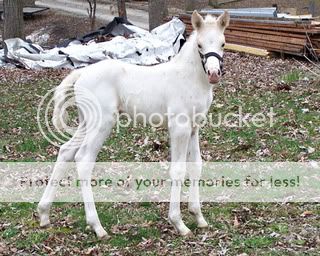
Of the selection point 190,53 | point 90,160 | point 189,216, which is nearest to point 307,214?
point 189,216

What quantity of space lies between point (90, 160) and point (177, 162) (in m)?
0.92

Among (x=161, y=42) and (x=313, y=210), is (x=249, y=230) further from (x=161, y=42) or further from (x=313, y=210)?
(x=161, y=42)

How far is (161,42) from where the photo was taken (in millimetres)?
16641

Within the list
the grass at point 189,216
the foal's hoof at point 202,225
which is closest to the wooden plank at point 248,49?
the grass at point 189,216

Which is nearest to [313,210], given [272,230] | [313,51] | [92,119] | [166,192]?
[272,230]

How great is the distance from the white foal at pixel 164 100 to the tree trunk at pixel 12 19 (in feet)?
42.2

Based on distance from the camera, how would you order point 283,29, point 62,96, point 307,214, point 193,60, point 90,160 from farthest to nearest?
point 283,29 < point 307,214 < point 62,96 < point 90,160 < point 193,60

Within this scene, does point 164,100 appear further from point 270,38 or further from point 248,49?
point 248,49

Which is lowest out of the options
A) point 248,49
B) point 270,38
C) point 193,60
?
point 248,49

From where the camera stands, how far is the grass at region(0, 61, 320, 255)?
5.78 metres

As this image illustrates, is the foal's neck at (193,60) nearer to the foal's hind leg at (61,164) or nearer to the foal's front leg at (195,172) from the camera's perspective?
the foal's front leg at (195,172)

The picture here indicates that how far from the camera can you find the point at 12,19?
60.1ft

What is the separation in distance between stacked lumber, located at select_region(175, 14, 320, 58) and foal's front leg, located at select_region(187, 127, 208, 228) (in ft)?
29.3

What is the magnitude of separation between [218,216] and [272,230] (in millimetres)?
724
